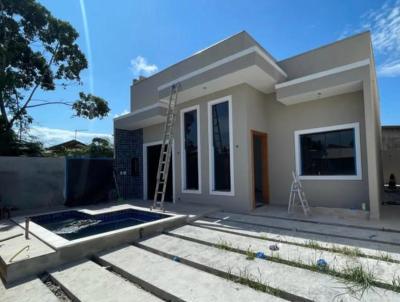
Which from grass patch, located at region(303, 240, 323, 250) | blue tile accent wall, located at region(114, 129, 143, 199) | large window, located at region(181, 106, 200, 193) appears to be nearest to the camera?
grass patch, located at region(303, 240, 323, 250)

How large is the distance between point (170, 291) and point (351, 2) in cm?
853

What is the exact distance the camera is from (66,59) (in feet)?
46.6

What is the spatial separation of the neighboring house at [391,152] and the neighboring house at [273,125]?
413 inches

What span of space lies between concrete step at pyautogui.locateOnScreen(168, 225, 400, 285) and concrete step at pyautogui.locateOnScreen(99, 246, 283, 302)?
1.02m

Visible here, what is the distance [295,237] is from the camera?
462 centimetres

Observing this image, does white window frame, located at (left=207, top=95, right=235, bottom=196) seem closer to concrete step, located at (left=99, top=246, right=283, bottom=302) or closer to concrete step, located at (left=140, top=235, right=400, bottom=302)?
concrete step, located at (left=140, top=235, right=400, bottom=302)

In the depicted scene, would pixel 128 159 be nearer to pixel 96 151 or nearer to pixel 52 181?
pixel 52 181

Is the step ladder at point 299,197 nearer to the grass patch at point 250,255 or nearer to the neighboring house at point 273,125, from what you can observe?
the neighboring house at point 273,125

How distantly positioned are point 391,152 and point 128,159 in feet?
56.1

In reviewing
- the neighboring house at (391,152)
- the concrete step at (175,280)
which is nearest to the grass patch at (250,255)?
the concrete step at (175,280)

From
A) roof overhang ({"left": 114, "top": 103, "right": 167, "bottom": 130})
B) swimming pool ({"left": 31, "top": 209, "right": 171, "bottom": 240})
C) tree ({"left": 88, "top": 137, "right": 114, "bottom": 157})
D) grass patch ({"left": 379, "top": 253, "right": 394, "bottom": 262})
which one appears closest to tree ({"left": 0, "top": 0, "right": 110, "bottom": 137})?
tree ({"left": 88, "top": 137, "right": 114, "bottom": 157})

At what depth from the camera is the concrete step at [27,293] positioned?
3012 mm

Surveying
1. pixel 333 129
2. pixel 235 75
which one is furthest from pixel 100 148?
pixel 333 129

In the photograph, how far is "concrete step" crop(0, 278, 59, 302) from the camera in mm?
3012
